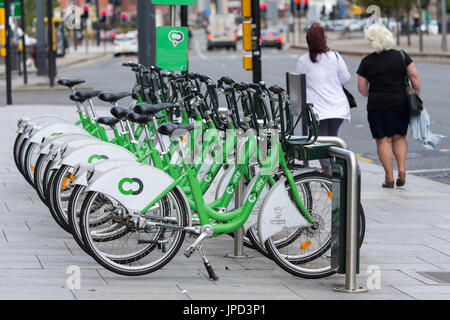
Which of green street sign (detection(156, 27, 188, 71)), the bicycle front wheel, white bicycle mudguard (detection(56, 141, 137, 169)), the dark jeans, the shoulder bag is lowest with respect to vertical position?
the bicycle front wheel

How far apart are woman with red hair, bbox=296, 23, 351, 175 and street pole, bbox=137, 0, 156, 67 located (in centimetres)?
342

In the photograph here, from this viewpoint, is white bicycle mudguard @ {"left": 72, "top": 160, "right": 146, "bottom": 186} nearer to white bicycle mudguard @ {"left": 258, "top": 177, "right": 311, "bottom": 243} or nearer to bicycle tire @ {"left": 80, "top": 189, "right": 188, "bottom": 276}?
bicycle tire @ {"left": 80, "top": 189, "right": 188, "bottom": 276}

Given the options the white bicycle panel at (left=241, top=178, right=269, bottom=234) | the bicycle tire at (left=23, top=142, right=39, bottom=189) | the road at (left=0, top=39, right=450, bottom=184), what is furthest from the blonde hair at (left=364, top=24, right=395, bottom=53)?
the white bicycle panel at (left=241, top=178, right=269, bottom=234)

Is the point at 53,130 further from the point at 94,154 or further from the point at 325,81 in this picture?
the point at 325,81

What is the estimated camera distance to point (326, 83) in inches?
427

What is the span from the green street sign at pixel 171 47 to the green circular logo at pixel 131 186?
5931 millimetres

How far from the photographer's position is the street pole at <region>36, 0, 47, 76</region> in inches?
1507

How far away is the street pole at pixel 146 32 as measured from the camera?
13914mm

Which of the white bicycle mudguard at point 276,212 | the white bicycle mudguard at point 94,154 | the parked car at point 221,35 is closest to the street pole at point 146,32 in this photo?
the white bicycle mudguard at point 94,154

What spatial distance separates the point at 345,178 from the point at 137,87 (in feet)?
13.8

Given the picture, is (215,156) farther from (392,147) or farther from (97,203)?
(392,147)

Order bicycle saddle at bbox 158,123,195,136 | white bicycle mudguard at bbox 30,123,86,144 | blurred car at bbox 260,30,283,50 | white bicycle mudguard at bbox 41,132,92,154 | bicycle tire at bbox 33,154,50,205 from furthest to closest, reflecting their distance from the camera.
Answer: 1. blurred car at bbox 260,30,283,50
2. white bicycle mudguard at bbox 30,123,86,144
3. bicycle tire at bbox 33,154,50,205
4. white bicycle mudguard at bbox 41,132,92,154
5. bicycle saddle at bbox 158,123,195,136

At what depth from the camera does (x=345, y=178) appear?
6.50 meters
